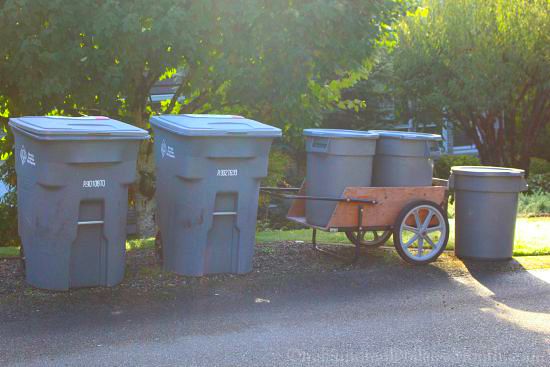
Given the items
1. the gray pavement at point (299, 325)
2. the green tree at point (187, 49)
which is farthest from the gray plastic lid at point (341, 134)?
the gray pavement at point (299, 325)

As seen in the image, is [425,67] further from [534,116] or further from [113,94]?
[113,94]

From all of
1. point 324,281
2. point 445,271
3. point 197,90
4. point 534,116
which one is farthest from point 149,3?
point 534,116

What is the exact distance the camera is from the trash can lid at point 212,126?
6.64 meters

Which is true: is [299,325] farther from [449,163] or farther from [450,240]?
[449,163]

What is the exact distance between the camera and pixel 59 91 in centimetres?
818

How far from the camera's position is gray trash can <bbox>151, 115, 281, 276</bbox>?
672 cm

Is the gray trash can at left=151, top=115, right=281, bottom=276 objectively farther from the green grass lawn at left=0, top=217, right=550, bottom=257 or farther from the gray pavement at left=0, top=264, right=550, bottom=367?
the green grass lawn at left=0, top=217, right=550, bottom=257

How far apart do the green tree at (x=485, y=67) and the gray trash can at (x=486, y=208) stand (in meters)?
8.08

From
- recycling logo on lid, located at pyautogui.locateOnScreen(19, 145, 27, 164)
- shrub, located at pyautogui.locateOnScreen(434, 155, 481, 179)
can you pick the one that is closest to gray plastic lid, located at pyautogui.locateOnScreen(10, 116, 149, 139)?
recycling logo on lid, located at pyautogui.locateOnScreen(19, 145, 27, 164)

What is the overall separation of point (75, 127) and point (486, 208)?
3891mm

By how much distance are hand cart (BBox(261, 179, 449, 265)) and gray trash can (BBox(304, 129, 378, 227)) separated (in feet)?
0.52

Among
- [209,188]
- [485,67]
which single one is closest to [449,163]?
[485,67]

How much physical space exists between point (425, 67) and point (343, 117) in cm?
204

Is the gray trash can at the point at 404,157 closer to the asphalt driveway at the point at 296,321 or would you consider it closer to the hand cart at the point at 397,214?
the hand cart at the point at 397,214
